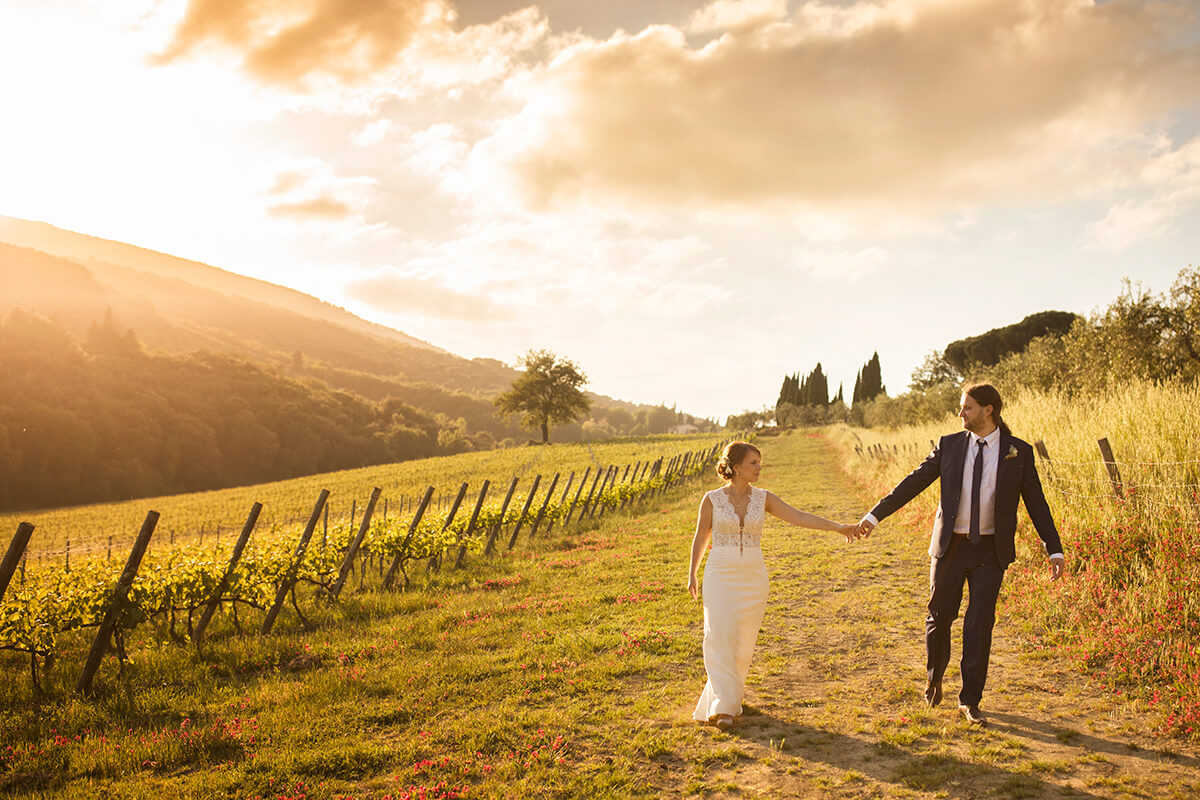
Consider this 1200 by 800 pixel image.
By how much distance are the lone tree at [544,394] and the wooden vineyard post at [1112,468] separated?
6783 cm

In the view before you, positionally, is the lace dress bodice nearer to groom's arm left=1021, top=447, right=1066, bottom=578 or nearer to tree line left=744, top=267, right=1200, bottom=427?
groom's arm left=1021, top=447, right=1066, bottom=578

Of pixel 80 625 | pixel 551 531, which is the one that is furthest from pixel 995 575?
pixel 551 531

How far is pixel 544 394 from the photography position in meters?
76.3

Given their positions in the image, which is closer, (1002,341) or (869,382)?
(1002,341)

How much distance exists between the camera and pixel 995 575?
4777 millimetres

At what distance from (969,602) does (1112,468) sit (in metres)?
4.94

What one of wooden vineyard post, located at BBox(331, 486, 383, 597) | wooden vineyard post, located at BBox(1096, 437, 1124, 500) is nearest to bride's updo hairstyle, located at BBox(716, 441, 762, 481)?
wooden vineyard post, located at BBox(1096, 437, 1124, 500)

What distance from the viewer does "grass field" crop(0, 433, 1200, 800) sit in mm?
4207

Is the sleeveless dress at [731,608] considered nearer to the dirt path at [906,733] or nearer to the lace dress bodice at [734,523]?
the lace dress bodice at [734,523]

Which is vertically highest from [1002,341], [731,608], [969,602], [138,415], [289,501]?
[1002,341]

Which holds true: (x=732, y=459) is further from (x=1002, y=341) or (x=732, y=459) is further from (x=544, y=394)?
(x=544, y=394)

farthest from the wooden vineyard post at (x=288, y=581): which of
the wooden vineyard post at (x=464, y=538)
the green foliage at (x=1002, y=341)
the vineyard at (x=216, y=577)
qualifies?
the green foliage at (x=1002, y=341)

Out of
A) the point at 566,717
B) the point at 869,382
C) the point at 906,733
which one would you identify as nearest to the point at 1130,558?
the point at 906,733

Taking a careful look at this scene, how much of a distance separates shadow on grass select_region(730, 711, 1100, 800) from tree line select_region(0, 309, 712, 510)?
6569 centimetres
